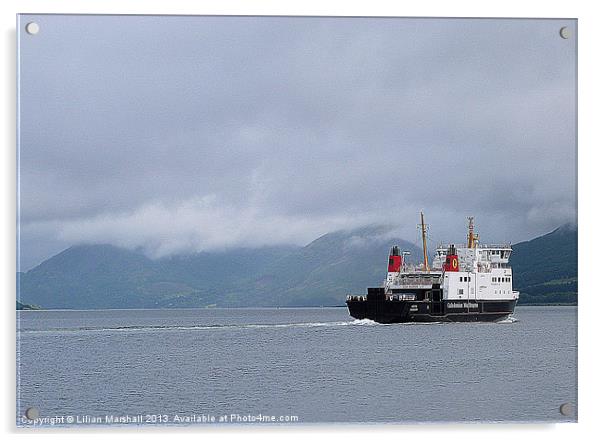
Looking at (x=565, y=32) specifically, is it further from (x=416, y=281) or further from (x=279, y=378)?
(x=416, y=281)

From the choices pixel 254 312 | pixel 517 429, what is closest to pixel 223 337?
pixel 254 312

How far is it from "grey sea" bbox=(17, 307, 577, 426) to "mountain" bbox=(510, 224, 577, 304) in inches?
6.4

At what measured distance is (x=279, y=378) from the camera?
27.7 feet

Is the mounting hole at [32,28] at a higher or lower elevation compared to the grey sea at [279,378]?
higher

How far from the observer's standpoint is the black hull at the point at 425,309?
10.1 m

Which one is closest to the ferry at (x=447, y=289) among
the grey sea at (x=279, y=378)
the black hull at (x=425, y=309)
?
the black hull at (x=425, y=309)

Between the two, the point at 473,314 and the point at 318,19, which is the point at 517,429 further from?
the point at 473,314

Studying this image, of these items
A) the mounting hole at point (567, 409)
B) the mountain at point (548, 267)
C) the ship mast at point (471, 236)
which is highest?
the ship mast at point (471, 236)

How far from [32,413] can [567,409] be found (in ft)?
12.9

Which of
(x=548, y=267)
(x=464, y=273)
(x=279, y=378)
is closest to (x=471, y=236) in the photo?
(x=548, y=267)

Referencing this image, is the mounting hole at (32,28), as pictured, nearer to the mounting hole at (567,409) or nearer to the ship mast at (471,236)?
the ship mast at (471,236)

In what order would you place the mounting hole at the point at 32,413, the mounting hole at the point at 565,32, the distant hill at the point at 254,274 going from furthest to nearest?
the distant hill at the point at 254,274, the mounting hole at the point at 565,32, the mounting hole at the point at 32,413

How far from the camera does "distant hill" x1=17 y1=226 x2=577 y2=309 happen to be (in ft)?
26.5
